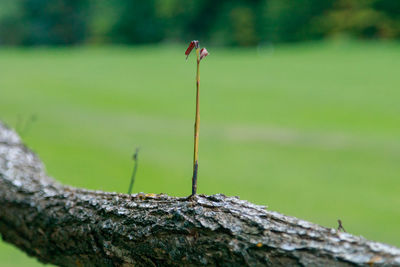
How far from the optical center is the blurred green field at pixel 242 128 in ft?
17.5

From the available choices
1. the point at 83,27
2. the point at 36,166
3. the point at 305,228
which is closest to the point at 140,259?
the point at 305,228

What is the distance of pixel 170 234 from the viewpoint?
1.13 m

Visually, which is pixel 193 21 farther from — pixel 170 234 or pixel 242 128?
pixel 170 234

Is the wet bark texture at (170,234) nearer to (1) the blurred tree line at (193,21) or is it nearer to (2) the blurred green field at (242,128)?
(2) the blurred green field at (242,128)

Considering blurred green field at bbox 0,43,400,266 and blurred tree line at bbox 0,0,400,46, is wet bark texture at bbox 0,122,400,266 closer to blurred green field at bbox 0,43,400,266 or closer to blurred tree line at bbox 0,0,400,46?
blurred green field at bbox 0,43,400,266

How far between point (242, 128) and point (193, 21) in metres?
24.2

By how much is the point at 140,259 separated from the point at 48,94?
33.1ft

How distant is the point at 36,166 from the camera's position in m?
2.09

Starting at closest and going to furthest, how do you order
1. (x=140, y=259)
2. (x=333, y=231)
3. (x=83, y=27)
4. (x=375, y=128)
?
1. (x=333, y=231)
2. (x=140, y=259)
3. (x=375, y=128)
4. (x=83, y=27)

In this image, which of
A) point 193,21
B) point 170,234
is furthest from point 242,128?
point 193,21

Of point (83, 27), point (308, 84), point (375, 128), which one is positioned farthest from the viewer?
point (83, 27)

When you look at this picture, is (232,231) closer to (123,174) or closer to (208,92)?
(123,174)

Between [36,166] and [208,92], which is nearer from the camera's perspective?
[36,166]

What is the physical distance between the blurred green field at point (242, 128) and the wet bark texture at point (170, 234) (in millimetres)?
2927
